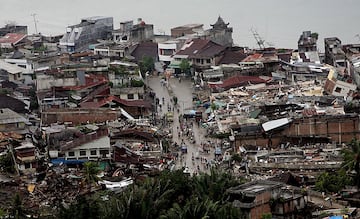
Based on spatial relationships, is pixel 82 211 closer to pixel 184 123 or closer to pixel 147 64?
pixel 184 123

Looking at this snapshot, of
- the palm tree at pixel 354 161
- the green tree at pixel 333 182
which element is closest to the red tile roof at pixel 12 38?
the green tree at pixel 333 182

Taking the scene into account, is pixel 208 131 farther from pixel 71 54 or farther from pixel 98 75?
pixel 71 54

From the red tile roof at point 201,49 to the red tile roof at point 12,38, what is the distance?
7.01 meters

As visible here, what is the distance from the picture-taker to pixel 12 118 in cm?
1794

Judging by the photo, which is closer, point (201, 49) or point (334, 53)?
point (334, 53)

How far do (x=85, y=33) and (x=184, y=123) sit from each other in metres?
11.5

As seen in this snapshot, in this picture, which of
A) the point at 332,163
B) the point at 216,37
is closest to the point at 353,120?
the point at 332,163

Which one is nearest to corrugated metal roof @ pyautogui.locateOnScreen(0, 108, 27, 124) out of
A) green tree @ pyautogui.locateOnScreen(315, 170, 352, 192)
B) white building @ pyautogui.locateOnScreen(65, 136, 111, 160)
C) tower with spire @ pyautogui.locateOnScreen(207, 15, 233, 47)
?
white building @ pyautogui.locateOnScreen(65, 136, 111, 160)

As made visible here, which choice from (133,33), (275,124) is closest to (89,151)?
(275,124)

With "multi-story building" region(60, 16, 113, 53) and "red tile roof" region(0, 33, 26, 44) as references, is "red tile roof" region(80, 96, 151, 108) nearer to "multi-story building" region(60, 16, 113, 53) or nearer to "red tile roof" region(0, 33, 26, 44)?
"multi-story building" region(60, 16, 113, 53)

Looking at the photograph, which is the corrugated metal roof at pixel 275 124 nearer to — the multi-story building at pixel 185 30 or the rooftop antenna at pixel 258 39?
the rooftop antenna at pixel 258 39

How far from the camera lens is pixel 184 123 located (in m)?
19.2

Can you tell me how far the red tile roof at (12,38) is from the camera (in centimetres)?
2942

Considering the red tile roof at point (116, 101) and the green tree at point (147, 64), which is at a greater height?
the green tree at point (147, 64)
